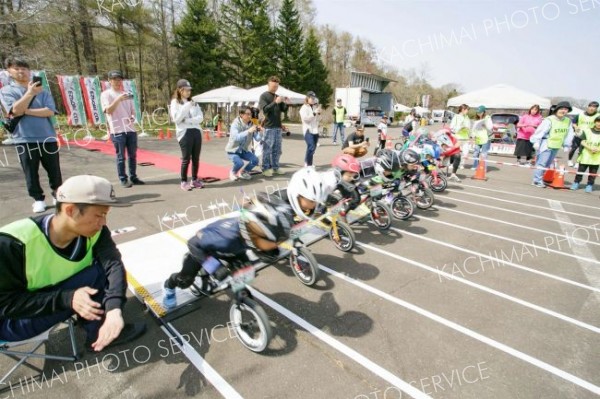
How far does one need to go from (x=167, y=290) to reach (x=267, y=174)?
5.88 metres

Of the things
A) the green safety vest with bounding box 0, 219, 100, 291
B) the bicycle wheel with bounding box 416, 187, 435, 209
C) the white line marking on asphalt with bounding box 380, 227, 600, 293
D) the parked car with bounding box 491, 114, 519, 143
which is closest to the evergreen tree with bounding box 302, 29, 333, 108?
the parked car with bounding box 491, 114, 519, 143

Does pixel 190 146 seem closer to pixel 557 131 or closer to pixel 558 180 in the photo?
pixel 557 131

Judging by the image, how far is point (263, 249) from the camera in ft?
8.14

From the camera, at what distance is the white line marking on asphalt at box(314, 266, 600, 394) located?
2461 millimetres

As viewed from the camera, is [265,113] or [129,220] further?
[265,113]

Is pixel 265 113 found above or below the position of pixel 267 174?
above

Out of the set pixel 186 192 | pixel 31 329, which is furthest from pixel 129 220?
pixel 31 329

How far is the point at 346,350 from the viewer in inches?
105

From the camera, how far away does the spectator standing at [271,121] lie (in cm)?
779

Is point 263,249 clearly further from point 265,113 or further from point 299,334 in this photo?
point 265,113

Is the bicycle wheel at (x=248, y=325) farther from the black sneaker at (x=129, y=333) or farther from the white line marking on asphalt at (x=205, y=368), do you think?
the black sneaker at (x=129, y=333)

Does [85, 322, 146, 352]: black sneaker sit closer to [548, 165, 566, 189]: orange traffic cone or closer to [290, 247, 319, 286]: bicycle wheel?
[290, 247, 319, 286]: bicycle wheel

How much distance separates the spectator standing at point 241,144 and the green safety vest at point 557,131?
838 centimetres

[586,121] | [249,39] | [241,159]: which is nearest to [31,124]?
[241,159]
